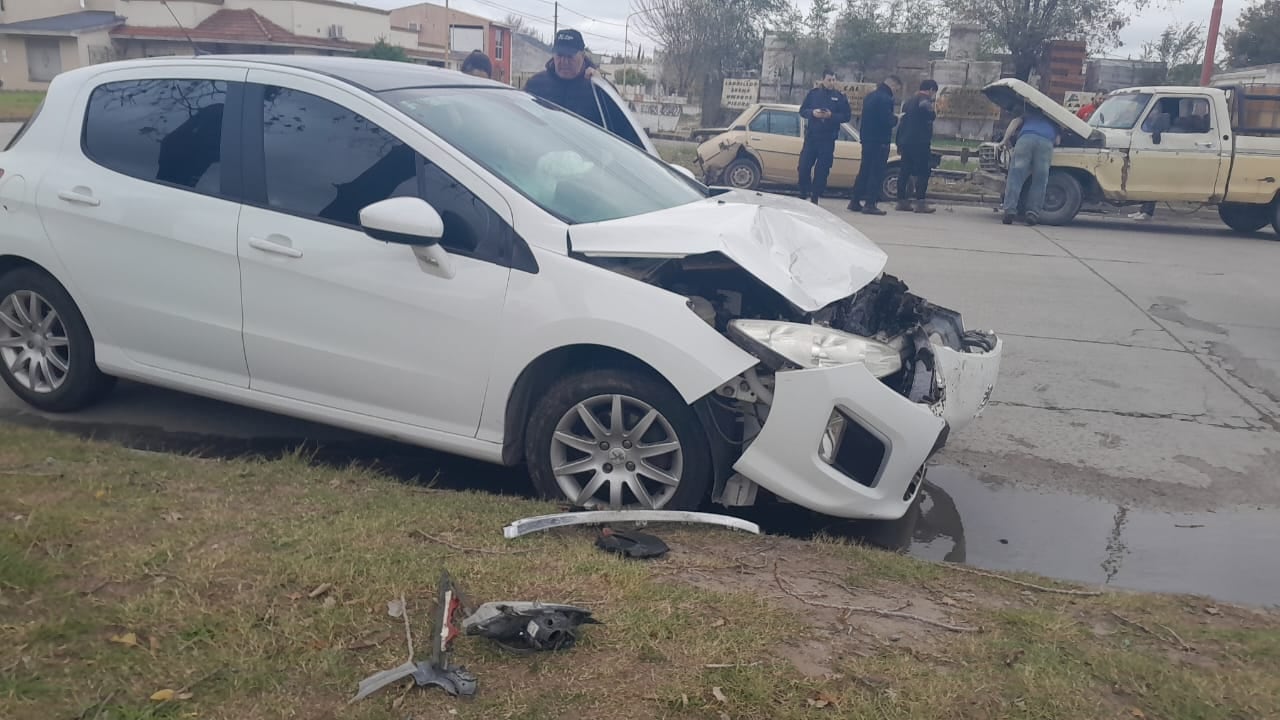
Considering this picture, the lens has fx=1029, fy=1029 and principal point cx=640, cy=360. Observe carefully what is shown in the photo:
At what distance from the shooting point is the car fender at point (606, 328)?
3.83m

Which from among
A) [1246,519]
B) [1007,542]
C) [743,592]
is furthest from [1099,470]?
[743,592]

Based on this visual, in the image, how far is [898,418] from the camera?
3.84m

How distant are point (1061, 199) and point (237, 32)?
3840 cm

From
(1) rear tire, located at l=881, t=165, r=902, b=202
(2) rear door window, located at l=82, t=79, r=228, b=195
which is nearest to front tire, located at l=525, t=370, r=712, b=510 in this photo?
(2) rear door window, located at l=82, t=79, r=228, b=195

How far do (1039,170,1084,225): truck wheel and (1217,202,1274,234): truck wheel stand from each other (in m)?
2.15

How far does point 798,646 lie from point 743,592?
385 millimetres

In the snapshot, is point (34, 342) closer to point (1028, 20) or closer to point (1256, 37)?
point (1028, 20)

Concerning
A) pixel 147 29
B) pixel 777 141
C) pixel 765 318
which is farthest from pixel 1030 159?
pixel 147 29

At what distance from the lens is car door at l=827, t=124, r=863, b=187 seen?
16641mm

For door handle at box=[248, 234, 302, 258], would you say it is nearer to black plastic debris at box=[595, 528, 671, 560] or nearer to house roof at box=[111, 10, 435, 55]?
black plastic debris at box=[595, 528, 671, 560]

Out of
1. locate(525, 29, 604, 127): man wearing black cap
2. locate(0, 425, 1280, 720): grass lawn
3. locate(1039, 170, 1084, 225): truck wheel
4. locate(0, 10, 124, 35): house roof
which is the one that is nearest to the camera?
locate(0, 425, 1280, 720): grass lawn

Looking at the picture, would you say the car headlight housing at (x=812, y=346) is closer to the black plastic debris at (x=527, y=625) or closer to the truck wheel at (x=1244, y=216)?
the black plastic debris at (x=527, y=625)

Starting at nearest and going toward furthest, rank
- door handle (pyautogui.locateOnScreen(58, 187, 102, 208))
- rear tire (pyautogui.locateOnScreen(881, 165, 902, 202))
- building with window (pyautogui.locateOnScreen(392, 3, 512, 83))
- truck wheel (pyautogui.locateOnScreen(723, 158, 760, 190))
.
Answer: door handle (pyautogui.locateOnScreen(58, 187, 102, 208))
rear tire (pyautogui.locateOnScreen(881, 165, 902, 202))
truck wheel (pyautogui.locateOnScreen(723, 158, 760, 190))
building with window (pyautogui.locateOnScreen(392, 3, 512, 83))

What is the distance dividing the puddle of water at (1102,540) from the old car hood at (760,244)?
116cm
